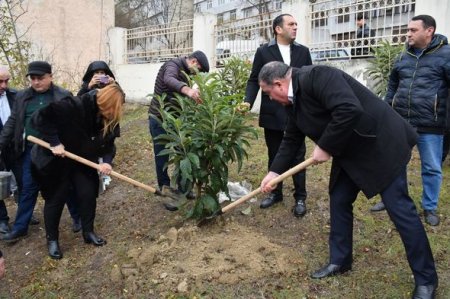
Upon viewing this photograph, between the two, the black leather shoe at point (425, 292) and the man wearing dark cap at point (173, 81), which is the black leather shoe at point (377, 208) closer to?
the black leather shoe at point (425, 292)

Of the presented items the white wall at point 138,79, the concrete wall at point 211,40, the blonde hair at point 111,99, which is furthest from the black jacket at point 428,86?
the white wall at point 138,79

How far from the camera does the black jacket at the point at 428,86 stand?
3.71m

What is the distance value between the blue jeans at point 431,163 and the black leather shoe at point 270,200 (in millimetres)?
1404

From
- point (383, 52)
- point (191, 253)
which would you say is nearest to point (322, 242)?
point (191, 253)

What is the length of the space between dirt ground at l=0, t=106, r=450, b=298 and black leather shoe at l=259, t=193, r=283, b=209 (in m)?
0.06

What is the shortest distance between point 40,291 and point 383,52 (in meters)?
5.78

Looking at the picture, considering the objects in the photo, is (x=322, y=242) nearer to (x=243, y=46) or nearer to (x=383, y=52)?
(x=383, y=52)

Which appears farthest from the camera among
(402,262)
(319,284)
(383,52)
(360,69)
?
(360,69)

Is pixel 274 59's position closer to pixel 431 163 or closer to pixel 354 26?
pixel 431 163

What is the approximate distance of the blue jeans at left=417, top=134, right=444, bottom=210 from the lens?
3.83 metres

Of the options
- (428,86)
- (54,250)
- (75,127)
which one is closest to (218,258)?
(54,250)

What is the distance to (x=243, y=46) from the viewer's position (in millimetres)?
9836

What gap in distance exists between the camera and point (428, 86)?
375 centimetres

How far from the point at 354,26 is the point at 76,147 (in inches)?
230
